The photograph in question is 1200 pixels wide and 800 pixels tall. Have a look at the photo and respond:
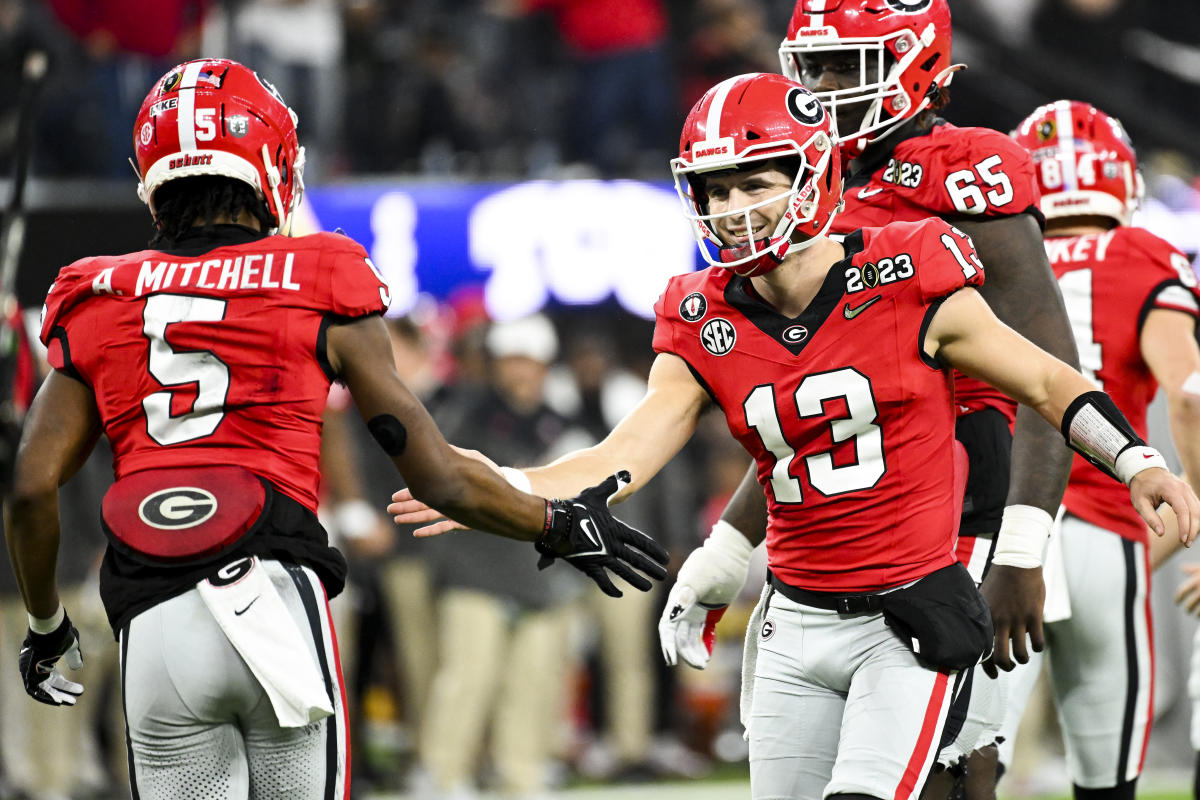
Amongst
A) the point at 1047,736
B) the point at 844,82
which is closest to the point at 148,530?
the point at 844,82

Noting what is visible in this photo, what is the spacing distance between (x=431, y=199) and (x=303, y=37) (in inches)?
50.0

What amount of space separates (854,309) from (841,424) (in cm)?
25

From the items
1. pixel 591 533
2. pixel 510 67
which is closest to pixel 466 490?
pixel 591 533

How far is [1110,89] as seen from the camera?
10.3 metres

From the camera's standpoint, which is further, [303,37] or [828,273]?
[303,37]

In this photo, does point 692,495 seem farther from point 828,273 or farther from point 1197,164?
point 828,273

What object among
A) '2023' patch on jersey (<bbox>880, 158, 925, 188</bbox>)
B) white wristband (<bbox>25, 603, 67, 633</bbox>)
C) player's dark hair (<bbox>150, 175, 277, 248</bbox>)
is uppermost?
'2023' patch on jersey (<bbox>880, 158, 925, 188</bbox>)

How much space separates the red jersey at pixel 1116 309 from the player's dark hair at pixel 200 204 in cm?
237

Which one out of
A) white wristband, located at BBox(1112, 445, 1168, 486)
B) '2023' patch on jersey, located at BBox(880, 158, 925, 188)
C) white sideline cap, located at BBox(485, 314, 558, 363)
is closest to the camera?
white wristband, located at BBox(1112, 445, 1168, 486)

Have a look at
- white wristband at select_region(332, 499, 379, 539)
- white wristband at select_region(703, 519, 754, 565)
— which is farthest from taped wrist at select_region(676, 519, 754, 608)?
white wristband at select_region(332, 499, 379, 539)

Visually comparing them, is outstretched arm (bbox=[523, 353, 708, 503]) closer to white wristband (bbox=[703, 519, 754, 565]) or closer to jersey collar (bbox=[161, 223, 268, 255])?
white wristband (bbox=[703, 519, 754, 565])

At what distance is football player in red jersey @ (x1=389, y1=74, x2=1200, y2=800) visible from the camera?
3.42m

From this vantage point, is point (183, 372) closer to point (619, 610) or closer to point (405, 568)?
point (405, 568)

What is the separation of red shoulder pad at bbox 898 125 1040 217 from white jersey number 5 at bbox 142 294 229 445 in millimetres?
1781
